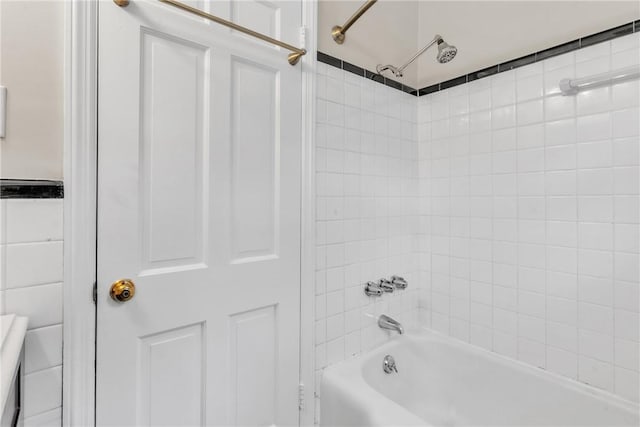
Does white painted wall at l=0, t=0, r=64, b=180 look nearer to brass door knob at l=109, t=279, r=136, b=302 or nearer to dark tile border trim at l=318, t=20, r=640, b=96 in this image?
brass door knob at l=109, t=279, r=136, b=302

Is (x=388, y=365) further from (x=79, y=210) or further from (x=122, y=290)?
(x=79, y=210)

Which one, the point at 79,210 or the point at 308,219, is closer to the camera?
the point at 79,210

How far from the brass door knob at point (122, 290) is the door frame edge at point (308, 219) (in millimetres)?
647

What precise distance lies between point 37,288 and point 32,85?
540 millimetres

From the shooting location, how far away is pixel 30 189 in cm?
83

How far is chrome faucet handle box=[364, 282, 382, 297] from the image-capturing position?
160 centimetres

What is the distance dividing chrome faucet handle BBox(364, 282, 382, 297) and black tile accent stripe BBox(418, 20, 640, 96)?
46.0 inches

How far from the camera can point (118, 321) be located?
3.12 feet

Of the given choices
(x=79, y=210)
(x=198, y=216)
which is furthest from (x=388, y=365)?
(x=79, y=210)

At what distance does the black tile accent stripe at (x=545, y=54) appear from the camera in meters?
1.23

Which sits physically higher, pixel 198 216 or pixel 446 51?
pixel 446 51

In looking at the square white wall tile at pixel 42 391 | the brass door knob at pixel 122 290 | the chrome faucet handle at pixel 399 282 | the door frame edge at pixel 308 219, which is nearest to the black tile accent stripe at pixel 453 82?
the door frame edge at pixel 308 219

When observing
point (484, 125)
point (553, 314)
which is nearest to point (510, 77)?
point (484, 125)

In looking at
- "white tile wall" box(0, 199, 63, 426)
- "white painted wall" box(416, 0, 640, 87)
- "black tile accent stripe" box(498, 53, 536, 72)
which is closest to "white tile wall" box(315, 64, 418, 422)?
"white painted wall" box(416, 0, 640, 87)
